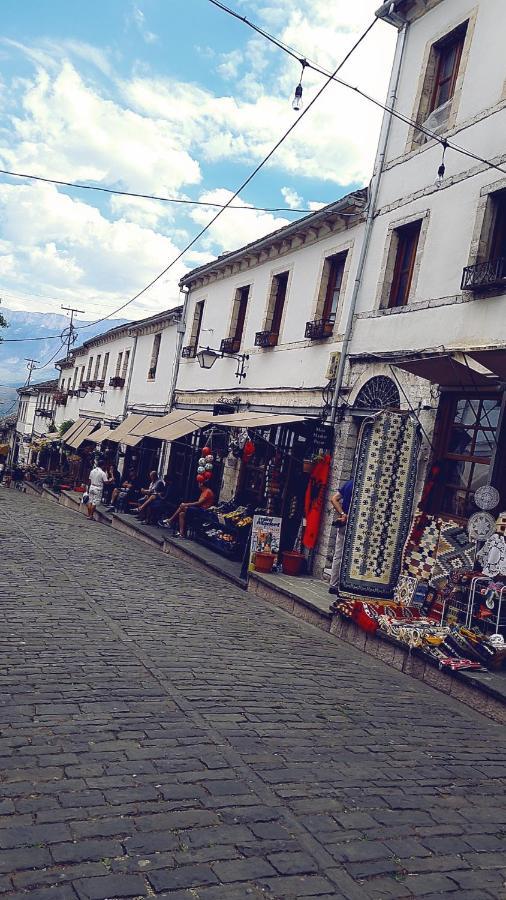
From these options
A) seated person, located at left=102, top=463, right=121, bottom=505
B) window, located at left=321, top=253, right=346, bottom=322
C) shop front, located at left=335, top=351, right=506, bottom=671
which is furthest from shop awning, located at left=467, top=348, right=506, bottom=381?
seated person, located at left=102, top=463, right=121, bottom=505

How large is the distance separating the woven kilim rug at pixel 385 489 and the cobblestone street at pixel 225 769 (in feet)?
6.48

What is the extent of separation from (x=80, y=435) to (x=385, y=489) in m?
18.5

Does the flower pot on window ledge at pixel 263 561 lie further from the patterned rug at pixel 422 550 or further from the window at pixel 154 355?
the window at pixel 154 355

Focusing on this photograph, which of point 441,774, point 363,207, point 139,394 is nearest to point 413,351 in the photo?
point 363,207

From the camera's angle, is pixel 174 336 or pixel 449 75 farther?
pixel 174 336

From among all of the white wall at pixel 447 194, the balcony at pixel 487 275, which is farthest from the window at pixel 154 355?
the balcony at pixel 487 275

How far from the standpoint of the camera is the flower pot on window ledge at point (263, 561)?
11930 mm

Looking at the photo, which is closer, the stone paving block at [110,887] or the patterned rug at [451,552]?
the stone paving block at [110,887]

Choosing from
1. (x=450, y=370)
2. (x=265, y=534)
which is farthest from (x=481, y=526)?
(x=265, y=534)

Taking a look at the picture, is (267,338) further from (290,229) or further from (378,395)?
(378,395)

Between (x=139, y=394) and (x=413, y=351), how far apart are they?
1582 centimetres

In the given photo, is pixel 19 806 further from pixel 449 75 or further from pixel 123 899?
pixel 449 75

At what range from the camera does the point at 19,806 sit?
3.81m

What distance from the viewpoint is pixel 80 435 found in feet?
87.0
